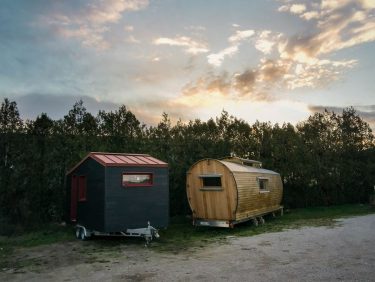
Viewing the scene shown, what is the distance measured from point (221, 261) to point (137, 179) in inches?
265

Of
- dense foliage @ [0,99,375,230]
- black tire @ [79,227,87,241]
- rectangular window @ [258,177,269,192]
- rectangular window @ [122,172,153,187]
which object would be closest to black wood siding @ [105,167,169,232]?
rectangular window @ [122,172,153,187]

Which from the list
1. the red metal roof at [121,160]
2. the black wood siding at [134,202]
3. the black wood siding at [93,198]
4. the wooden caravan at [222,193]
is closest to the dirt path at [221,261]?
the black wood siding at [93,198]

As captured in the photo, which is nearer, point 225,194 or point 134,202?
point 134,202

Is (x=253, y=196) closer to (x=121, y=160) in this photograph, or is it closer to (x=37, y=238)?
(x=121, y=160)

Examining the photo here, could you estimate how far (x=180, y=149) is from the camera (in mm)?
28266

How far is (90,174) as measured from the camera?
699 inches

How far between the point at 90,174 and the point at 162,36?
8.15 m

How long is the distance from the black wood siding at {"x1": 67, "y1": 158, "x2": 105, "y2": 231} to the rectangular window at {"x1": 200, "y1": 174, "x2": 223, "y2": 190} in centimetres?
701

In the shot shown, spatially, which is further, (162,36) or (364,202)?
(364,202)

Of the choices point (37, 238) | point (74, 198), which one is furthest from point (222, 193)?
point (37, 238)

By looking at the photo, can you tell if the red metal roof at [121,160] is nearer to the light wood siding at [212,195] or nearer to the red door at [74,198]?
the red door at [74,198]

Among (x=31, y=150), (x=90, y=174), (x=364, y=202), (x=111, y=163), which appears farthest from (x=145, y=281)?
(x=364, y=202)

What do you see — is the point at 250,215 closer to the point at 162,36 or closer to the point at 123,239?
the point at 123,239

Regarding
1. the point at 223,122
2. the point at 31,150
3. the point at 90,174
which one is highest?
the point at 223,122
